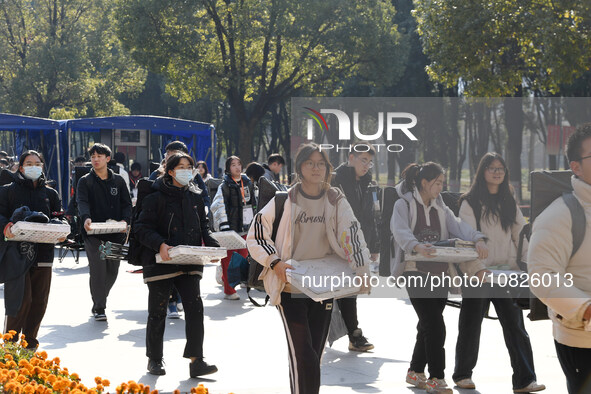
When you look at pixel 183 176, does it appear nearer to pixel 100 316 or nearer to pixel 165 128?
pixel 100 316

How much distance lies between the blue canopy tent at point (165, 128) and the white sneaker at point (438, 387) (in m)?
16.5

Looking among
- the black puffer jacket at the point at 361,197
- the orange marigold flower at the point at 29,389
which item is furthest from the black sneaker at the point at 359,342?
the orange marigold flower at the point at 29,389

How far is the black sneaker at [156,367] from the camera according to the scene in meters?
6.96

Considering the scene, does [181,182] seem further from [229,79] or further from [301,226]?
[229,79]

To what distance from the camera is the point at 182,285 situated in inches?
275

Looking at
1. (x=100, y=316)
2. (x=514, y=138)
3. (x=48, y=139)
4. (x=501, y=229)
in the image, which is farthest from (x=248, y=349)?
(x=48, y=139)

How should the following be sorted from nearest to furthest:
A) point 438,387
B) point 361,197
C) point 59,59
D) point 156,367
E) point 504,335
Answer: point 438,387 → point 504,335 → point 156,367 → point 361,197 → point 59,59

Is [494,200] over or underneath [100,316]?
over

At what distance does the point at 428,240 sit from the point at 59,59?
34.8 m

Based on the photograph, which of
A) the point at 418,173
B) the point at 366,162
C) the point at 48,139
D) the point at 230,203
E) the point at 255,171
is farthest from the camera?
the point at 48,139

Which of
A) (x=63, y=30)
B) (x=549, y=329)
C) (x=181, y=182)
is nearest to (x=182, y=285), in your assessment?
(x=181, y=182)

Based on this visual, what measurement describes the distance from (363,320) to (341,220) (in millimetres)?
4620

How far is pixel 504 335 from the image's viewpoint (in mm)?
6465

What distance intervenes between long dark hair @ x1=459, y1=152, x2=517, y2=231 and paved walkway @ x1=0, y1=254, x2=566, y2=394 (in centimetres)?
123
